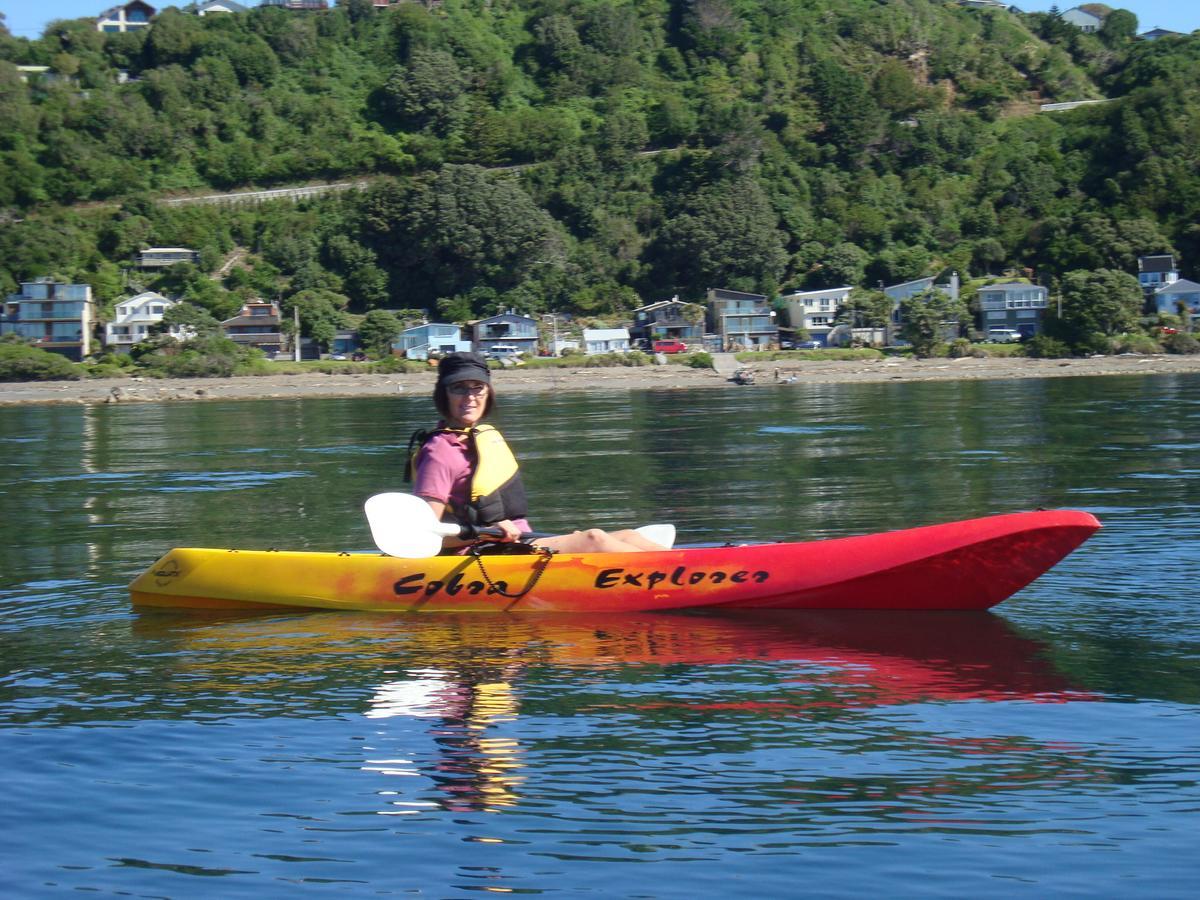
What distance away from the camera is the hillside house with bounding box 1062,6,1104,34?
15038 cm

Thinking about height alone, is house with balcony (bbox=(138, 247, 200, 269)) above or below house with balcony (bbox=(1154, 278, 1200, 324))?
above

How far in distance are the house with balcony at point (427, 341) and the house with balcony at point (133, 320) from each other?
13.2 metres

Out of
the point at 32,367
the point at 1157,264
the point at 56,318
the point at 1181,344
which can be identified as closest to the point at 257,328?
the point at 56,318

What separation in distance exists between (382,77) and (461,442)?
392ft

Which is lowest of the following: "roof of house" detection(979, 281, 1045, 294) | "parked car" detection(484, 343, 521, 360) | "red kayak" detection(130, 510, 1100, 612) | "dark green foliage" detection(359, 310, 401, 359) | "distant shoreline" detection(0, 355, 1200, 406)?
"red kayak" detection(130, 510, 1100, 612)

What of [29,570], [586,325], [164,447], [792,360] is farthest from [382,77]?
[29,570]

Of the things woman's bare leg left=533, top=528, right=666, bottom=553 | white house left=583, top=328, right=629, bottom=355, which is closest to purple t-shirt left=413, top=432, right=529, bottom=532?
woman's bare leg left=533, top=528, right=666, bottom=553

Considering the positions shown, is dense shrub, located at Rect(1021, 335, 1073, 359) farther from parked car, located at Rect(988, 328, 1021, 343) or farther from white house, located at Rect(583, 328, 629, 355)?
white house, located at Rect(583, 328, 629, 355)

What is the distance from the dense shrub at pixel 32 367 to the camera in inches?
2606

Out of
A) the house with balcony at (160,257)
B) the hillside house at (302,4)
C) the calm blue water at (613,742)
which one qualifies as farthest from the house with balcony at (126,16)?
the calm blue water at (613,742)

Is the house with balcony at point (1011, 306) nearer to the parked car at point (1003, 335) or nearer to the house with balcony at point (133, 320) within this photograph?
the parked car at point (1003, 335)

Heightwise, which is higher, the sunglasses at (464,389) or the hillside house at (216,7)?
the hillside house at (216,7)

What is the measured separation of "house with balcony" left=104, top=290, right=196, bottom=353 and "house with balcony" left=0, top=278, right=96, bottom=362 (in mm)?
1351

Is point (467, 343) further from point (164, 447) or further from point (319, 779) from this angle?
point (319, 779)
